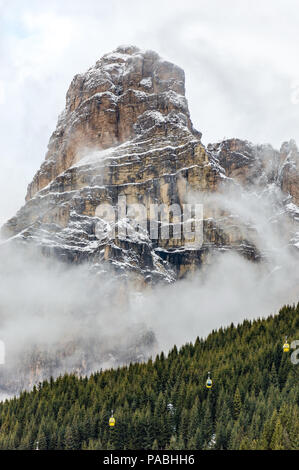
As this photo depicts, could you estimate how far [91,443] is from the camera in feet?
405

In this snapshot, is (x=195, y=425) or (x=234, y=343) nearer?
(x=195, y=425)

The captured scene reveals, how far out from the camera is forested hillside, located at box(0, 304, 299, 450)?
122250mm

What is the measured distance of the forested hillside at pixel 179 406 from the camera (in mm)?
122250

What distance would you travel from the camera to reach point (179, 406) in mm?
138375

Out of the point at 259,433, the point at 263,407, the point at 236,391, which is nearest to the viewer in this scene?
the point at 259,433

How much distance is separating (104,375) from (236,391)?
147ft
